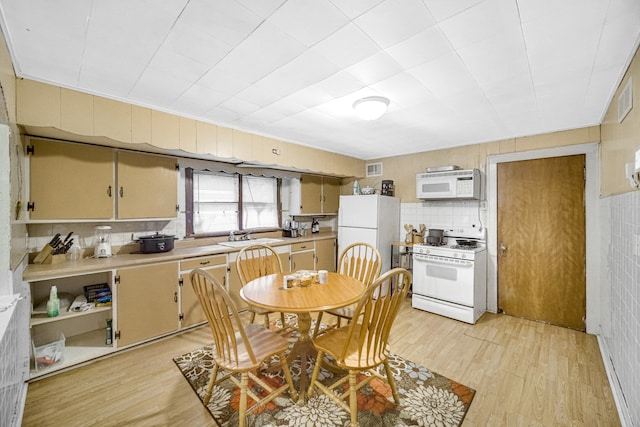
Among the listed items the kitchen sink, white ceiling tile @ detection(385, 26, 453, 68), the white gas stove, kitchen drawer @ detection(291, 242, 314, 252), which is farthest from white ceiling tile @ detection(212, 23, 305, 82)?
the white gas stove

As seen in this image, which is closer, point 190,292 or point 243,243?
point 190,292

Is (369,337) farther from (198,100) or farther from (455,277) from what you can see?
(198,100)

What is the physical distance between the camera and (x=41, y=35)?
154 cm

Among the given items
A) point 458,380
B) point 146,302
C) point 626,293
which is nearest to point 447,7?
point 626,293

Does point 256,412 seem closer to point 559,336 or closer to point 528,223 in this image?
point 559,336

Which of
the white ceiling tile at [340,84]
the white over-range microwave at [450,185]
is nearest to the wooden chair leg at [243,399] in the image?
the white ceiling tile at [340,84]

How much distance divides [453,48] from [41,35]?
2.43 m

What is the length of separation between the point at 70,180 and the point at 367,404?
312 cm

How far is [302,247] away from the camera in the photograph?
418cm

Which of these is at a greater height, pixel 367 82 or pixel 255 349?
pixel 367 82

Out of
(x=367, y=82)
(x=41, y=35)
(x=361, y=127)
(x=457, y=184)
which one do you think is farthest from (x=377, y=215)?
(x=41, y=35)

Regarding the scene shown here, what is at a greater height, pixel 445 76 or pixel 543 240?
pixel 445 76

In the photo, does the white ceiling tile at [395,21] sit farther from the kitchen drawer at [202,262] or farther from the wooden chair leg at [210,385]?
the kitchen drawer at [202,262]

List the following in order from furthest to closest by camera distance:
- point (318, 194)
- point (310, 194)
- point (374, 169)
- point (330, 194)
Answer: point (330, 194)
point (374, 169)
point (318, 194)
point (310, 194)
